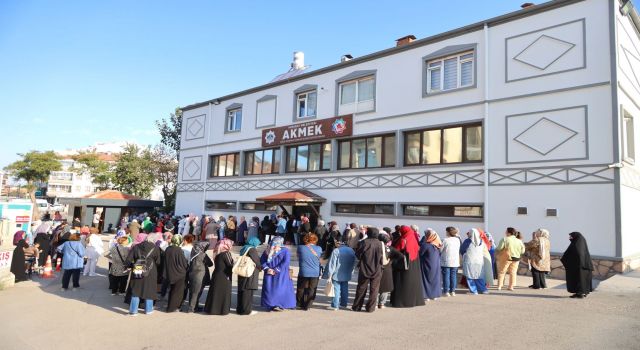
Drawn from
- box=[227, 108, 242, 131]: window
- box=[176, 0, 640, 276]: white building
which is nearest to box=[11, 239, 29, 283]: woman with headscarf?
box=[176, 0, 640, 276]: white building

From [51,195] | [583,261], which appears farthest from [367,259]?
[51,195]

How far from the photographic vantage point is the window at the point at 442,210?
14281mm

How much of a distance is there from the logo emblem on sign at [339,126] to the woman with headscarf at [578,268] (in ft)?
35.4

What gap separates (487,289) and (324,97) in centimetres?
1209

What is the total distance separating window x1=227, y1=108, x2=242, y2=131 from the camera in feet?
79.3

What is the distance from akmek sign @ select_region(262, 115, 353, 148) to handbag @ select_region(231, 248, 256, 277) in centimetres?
1132

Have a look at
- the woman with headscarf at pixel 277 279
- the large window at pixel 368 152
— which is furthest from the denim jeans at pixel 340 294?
the large window at pixel 368 152

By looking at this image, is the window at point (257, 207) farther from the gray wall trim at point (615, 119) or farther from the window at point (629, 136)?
the window at point (629, 136)

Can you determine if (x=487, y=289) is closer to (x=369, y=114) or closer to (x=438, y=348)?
(x=438, y=348)

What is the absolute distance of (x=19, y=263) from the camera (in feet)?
36.2

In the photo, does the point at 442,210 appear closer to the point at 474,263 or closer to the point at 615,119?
the point at 474,263

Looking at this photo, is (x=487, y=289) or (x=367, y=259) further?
(x=487, y=289)

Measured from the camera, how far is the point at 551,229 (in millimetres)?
12586

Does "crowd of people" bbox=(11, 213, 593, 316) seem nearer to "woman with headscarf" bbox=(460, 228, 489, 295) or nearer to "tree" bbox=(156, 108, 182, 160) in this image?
"woman with headscarf" bbox=(460, 228, 489, 295)
